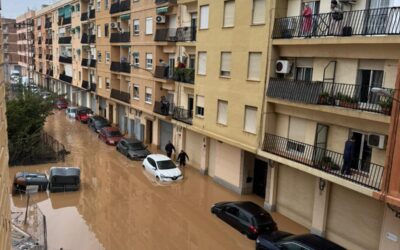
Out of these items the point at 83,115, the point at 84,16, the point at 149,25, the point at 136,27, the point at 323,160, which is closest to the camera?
the point at 323,160

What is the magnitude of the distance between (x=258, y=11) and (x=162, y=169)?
11265 millimetres

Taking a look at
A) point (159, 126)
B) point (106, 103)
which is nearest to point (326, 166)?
point (159, 126)

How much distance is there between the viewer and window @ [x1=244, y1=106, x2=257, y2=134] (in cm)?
1884

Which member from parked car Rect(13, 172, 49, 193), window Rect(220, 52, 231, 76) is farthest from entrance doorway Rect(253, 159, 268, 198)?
parked car Rect(13, 172, 49, 193)

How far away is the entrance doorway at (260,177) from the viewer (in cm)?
2130

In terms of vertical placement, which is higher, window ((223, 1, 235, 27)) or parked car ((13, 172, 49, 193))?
window ((223, 1, 235, 27))

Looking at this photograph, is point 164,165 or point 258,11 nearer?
point 258,11

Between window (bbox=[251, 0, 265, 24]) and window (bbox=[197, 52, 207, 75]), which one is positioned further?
window (bbox=[197, 52, 207, 75])

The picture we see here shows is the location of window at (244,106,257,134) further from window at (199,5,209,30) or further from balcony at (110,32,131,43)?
balcony at (110,32,131,43)

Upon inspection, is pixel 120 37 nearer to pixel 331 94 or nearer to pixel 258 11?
pixel 258 11

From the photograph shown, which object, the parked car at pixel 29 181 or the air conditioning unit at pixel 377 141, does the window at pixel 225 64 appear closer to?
the air conditioning unit at pixel 377 141

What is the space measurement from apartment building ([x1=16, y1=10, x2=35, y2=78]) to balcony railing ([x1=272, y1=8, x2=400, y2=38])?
2321 inches

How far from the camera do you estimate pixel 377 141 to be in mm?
13508

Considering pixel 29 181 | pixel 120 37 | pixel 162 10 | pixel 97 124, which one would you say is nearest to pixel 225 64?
pixel 162 10
